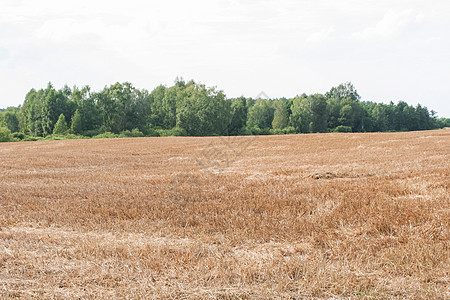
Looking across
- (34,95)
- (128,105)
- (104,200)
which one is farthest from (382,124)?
(104,200)

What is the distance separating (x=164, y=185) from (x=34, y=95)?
349 ft


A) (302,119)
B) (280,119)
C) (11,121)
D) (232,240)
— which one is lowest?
(232,240)

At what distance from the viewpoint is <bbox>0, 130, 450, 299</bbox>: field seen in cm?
453

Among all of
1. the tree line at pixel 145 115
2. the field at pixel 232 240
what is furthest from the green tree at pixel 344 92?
the field at pixel 232 240

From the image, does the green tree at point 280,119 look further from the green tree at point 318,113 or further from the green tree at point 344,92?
the green tree at point 344,92

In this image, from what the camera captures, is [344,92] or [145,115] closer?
[145,115]

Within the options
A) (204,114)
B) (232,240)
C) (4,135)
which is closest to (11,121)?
(4,135)

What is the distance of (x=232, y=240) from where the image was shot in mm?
6375

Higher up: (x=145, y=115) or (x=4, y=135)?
(x=145, y=115)

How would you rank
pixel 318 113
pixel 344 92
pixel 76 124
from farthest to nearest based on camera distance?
1. pixel 344 92
2. pixel 318 113
3. pixel 76 124

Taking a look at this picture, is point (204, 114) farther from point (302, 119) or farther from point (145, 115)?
point (302, 119)

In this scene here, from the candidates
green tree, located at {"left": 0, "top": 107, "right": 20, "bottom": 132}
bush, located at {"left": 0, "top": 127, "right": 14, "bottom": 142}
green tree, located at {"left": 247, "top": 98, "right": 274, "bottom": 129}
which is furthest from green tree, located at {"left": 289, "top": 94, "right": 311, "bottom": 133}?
green tree, located at {"left": 0, "top": 107, "right": 20, "bottom": 132}

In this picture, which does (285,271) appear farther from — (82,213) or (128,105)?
(128,105)

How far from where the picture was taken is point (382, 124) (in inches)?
4998
